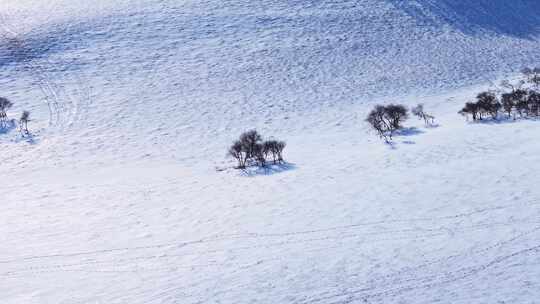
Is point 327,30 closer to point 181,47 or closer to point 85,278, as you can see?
point 181,47

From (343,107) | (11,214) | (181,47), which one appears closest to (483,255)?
(11,214)

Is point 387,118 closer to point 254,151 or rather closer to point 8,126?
point 254,151

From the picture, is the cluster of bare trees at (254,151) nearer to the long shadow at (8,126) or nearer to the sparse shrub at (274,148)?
the sparse shrub at (274,148)

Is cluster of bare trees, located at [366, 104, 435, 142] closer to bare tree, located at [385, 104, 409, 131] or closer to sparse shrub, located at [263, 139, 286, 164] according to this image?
bare tree, located at [385, 104, 409, 131]

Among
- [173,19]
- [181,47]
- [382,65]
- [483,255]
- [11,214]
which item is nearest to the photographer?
[483,255]

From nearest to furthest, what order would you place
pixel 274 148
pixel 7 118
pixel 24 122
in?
1. pixel 274 148
2. pixel 24 122
3. pixel 7 118

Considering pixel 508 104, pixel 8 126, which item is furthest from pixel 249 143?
pixel 8 126
